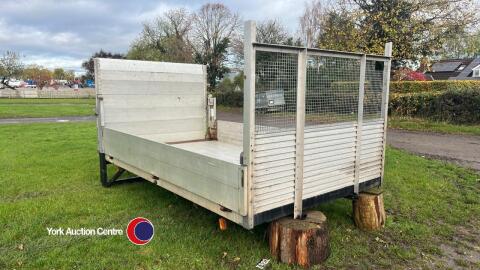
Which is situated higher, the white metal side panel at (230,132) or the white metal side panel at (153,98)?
the white metal side panel at (153,98)

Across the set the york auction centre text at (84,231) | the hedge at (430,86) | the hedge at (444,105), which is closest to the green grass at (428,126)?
the hedge at (444,105)

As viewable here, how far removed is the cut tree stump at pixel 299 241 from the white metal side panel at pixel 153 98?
3.22 m

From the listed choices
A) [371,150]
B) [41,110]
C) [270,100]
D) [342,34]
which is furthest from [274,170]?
[41,110]

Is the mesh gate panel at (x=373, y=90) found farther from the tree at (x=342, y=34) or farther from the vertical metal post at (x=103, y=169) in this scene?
the tree at (x=342, y=34)

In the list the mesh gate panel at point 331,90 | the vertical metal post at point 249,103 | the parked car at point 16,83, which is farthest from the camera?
the parked car at point 16,83

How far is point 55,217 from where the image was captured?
401 cm

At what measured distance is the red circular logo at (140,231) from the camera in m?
3.47

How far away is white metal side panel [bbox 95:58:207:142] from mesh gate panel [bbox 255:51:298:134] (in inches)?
128

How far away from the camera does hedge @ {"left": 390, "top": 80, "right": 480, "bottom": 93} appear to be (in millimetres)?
12568

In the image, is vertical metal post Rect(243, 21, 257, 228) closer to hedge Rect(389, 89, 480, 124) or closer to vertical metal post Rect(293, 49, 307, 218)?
vertical metal post Rect(293, 49, 307, 218)

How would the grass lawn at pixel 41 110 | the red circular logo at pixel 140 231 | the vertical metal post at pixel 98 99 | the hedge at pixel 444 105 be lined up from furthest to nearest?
the grass lawn at pixel 41 110 < the hedge at pixel 444 105 < the vertical metal post at pixel 98 99 < the red circular logo at pixel 140 231

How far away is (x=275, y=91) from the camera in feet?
9.09

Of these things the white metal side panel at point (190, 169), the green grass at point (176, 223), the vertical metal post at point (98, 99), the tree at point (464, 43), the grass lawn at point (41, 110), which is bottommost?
the green grass at point (176, 223)

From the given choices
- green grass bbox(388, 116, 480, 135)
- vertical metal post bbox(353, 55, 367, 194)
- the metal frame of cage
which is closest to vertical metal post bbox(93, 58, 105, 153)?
the metal frame of cage
